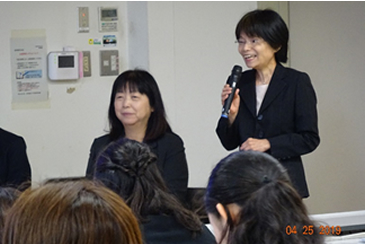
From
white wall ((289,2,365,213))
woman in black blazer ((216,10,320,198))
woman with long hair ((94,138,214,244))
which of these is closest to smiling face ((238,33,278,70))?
woman in black blazer ((216,10,320,198))

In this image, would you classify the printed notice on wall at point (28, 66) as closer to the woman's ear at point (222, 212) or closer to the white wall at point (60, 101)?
the white wall at point (60, 101)

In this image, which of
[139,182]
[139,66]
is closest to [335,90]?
[139,66]

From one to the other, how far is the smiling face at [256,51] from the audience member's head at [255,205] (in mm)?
1124

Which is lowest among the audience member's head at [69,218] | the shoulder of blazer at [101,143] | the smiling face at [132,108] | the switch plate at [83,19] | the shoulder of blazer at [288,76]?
the shoulder of blazer at [101,143]

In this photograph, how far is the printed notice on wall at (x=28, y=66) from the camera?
3920 millimetres

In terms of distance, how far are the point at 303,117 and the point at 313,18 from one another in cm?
196

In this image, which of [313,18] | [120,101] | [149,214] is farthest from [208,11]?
[149,214]

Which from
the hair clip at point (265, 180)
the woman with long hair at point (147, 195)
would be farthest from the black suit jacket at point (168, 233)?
the hair clip at point (265, 180)

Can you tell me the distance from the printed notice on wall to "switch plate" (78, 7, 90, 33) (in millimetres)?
273

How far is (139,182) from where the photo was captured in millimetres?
1874

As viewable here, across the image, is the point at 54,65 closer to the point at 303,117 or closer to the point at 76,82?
the point at 76,82

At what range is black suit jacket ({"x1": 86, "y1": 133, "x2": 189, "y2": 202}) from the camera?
103 inches

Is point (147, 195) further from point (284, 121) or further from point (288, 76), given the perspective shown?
point (288, 76)

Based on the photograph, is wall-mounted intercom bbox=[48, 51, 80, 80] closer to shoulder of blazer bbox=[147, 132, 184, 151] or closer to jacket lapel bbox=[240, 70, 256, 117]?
shoulder of blazer bbox=[147, 132, 184, 151]
